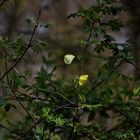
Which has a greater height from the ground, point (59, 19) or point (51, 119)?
point (51, 119)

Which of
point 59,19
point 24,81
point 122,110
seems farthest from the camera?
point 59,19

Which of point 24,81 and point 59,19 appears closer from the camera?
point 24,81

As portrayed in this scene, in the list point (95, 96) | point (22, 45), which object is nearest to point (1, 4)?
point (22, 45)

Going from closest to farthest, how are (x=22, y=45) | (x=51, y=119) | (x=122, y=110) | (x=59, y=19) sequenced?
1. (x=51, y=119)
2. (x=22, y=45)
3. (x=122, y=110)
4. (x=59, y=19)

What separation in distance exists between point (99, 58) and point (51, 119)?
2.11 ft

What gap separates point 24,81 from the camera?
9.62 ft

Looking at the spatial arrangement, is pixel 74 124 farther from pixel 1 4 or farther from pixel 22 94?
pixel 1 4

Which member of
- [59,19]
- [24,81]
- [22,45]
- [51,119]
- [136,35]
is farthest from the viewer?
[59,19]

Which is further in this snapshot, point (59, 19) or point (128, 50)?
point (59, 19)

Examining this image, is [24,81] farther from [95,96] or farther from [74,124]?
[95,96]

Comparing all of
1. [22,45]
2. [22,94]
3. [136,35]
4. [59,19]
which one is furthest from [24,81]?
[59,19]

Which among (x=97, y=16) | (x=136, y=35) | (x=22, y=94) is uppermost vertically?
(x=97, y=16)

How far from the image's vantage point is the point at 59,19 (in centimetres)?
1070

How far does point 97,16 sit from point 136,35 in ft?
16.4
